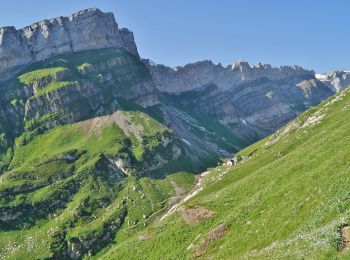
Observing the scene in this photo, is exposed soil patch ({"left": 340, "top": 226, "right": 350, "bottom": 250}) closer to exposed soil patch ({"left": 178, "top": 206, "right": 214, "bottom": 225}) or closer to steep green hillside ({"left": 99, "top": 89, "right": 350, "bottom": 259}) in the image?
steep green hillside ({"left": 99, "top": 89, "right": 350, "bottom": 259})

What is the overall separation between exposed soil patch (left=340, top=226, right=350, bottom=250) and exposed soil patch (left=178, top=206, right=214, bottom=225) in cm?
3795

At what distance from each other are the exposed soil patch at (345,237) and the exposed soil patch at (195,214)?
1494 inches

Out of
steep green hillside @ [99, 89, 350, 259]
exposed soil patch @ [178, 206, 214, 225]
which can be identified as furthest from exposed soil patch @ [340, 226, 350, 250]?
exposed soil patch @ [178, 206, 214, 225]

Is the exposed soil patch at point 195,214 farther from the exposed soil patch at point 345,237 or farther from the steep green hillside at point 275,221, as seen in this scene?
the exposed soil patch at point 345,237

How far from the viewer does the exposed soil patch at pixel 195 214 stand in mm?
80312

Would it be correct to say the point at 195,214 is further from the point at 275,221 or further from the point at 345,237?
the point at 345,237

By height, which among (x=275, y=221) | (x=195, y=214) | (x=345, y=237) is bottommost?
(x=345, y=237)

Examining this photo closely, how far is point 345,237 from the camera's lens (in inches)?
1668

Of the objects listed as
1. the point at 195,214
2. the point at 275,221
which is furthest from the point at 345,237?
the point at 195,214

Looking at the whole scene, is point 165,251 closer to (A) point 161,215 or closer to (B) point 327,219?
(B) point 327,219

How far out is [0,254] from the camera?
609 ft

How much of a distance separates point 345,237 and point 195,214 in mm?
41728

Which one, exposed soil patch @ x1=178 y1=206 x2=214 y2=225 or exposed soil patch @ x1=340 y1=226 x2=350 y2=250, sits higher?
exposed soil patch @ x1=178 y1=206 x2=214 y2=225

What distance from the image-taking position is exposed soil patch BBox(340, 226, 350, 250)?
40.9 metres
